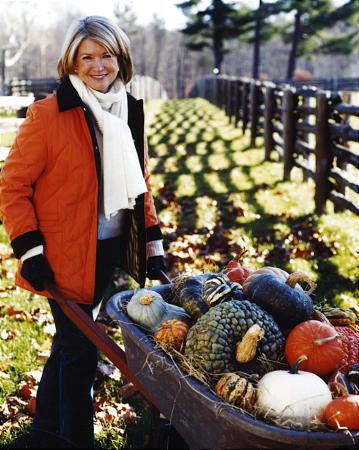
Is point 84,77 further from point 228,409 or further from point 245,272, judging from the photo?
point 228,409

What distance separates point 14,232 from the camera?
2.68 metres

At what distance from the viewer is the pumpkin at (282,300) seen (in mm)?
2322

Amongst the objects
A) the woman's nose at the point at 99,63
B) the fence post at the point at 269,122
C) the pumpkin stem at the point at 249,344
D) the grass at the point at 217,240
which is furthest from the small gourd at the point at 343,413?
the fence post at the point at 269,122

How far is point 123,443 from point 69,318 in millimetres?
900

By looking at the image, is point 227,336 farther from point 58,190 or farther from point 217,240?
point 217,240

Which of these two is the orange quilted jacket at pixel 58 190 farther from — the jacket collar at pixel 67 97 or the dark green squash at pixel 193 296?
the dark green squash at pixel 193 296

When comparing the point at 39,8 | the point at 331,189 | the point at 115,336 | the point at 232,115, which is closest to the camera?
the point at 115,336

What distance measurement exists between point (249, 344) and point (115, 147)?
1.24 meters

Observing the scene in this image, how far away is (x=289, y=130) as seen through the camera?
9867 mm

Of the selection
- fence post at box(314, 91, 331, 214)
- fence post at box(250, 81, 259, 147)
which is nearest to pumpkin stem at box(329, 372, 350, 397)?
fence post at box(314, 91, 331, 214)

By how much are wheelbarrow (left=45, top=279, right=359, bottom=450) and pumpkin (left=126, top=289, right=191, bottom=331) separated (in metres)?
0.04

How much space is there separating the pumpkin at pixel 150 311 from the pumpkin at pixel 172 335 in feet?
0.34

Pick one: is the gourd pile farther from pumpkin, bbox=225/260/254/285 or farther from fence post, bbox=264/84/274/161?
fence post, bbox=264/84/274/161

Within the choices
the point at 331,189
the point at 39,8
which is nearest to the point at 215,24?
the point at 39,8
